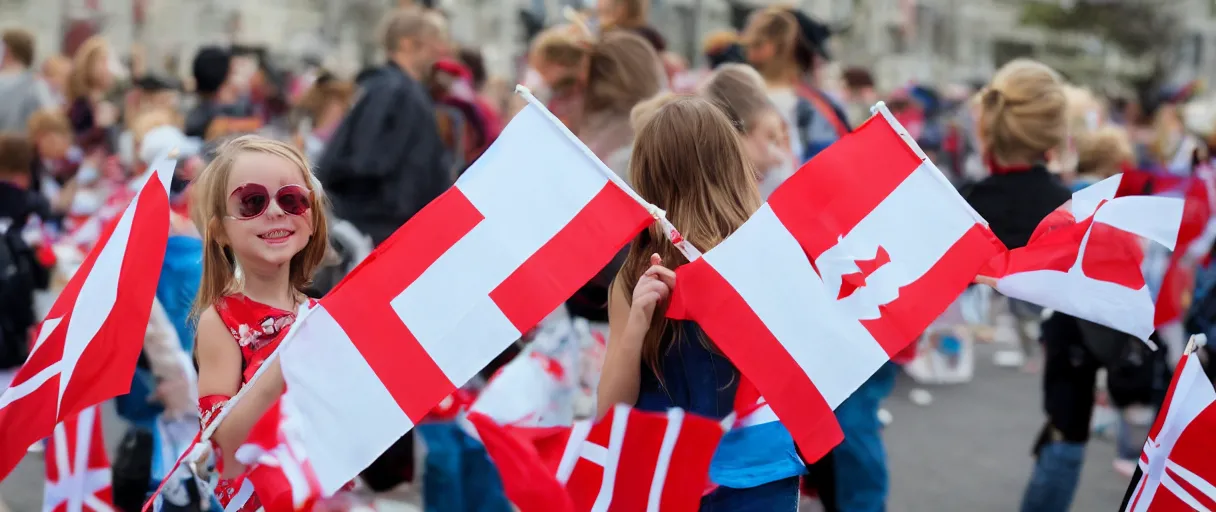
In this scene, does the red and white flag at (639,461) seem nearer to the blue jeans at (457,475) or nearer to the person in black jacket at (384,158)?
the blue jeans at (457,475)

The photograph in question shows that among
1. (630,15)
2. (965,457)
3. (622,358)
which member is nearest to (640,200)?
(622,358)

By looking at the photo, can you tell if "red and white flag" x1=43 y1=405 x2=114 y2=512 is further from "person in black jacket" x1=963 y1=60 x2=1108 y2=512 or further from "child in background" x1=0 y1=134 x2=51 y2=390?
"person in black jacket" x1=963 y1=60 x2=1108 y2=512

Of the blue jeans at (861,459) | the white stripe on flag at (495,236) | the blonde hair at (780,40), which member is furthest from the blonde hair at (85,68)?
the white stripe on flag at (495,236)

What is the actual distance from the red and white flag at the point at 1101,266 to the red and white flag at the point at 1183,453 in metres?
0.18

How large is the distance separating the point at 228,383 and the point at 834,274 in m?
1.38

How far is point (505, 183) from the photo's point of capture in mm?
3191

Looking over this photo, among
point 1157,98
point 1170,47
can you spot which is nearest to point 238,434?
point 1157,98

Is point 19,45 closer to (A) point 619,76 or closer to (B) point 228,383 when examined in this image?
(A) point 619,76

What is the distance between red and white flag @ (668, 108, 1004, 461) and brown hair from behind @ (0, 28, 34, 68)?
26.6 feet

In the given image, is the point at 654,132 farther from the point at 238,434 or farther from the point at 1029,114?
the point at 1029,114

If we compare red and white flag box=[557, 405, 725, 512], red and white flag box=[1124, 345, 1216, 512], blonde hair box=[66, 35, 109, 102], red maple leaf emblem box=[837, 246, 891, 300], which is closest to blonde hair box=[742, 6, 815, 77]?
red and white flag box=[1124, 345, 1216, 512]

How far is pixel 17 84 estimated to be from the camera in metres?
9.84

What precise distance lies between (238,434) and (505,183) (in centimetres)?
80

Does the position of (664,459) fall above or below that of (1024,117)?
above
